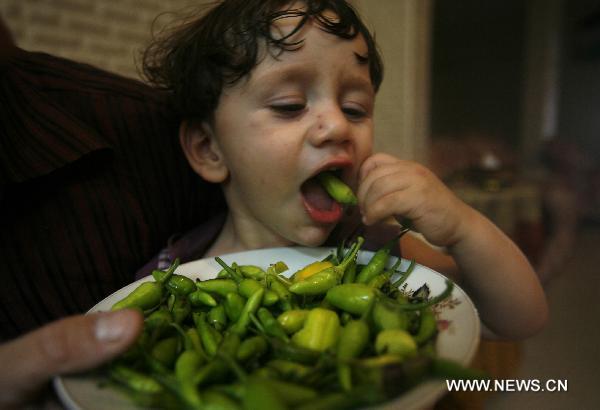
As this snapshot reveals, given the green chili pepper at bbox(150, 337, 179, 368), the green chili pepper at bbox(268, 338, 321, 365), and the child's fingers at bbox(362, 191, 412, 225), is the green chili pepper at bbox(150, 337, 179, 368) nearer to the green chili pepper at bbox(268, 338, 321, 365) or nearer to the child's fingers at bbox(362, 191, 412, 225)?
the green chili pepper at bbox(268, 338, 321, 365)

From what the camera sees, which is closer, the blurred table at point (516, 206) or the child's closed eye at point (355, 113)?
the child's closed eye at point (355, 113)

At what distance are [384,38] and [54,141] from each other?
1432 millimetres

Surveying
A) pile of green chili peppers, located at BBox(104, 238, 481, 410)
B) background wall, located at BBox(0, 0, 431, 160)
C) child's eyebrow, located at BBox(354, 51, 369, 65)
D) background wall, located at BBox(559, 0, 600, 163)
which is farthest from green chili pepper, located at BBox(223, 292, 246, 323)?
background wall, located at BBox(559, 0, 600, 163)

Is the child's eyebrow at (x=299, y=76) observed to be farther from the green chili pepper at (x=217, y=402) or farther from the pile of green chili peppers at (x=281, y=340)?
the green chili pepper at (x=217, y=402)

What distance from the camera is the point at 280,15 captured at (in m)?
0.61

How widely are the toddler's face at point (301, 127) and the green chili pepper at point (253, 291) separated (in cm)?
15

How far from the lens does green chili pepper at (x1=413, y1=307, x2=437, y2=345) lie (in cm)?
39

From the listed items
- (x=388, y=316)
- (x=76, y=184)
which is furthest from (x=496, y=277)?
(x=76, y=184)

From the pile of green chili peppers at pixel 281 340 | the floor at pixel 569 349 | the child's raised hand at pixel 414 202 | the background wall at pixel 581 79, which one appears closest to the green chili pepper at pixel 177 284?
the pile of green chili peppers at pixel 281 340

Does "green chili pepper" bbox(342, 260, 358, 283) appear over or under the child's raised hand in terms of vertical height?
under

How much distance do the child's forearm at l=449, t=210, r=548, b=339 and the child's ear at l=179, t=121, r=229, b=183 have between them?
381mm

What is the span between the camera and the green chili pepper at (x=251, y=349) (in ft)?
1.30

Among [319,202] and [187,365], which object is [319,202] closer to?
[319,202]

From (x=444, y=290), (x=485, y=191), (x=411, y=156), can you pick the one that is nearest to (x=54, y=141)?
(x=444, y=290)
